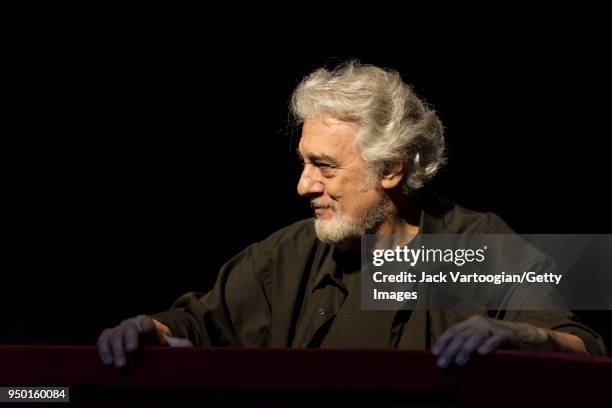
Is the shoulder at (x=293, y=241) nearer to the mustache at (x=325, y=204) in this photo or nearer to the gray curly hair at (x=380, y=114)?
Answer: the mustache at (x=325, y=204)

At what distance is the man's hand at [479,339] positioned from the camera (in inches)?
66.4

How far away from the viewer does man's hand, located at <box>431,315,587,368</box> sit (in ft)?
5.53

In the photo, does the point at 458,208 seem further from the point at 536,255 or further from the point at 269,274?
the point at 269,274

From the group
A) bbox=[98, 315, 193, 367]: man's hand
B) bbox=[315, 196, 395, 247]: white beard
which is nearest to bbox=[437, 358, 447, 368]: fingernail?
bbox=[98, 315, 193, 367]: man's hand

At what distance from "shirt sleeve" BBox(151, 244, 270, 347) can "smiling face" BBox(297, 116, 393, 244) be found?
0.84 feet

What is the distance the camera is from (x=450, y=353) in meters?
1.68

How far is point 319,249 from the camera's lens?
9.05 feet

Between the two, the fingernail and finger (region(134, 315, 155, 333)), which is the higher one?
the fingernail

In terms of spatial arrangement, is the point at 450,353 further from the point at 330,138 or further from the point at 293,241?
the point at 293,241

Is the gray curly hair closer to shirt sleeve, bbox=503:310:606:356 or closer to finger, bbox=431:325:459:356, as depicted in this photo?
shirt sleeve, bbox=503:310:606:356

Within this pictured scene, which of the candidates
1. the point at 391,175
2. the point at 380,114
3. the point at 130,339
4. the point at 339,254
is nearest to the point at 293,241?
the point at 339,254

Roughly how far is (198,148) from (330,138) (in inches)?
30.2

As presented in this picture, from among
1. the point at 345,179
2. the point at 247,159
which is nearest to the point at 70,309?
the point at 247,159

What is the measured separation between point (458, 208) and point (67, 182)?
141cm
